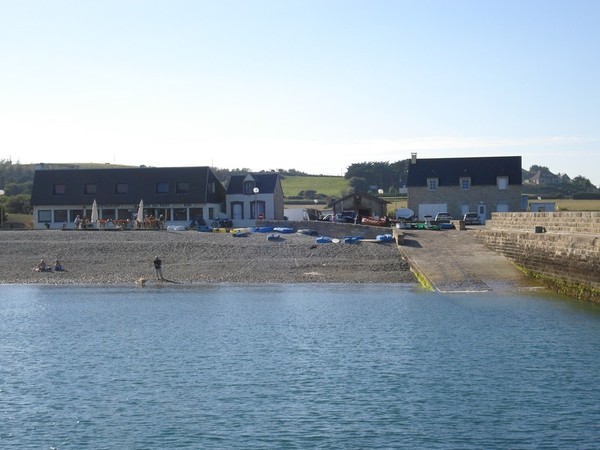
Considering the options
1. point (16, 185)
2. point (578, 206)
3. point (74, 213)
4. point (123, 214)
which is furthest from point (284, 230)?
point (16, 185)

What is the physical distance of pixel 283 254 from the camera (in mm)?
55562

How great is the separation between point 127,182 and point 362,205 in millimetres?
20352

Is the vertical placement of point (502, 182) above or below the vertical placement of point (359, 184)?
below

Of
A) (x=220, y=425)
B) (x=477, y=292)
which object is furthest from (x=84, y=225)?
(x=220, y=425)

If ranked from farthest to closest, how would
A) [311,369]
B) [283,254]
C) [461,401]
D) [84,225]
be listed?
[84,225], [283,254], [311,369], [461,401]

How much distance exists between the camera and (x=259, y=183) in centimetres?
8188

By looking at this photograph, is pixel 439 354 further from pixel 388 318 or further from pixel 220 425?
pixel 220 425

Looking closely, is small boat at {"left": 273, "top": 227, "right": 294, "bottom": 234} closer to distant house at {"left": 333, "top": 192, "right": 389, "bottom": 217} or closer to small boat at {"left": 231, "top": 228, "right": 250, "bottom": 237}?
small boat at {"left": 231, "top": 228, "right": 250, "bottom": 237}

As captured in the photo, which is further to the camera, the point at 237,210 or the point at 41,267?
the point at 237,210

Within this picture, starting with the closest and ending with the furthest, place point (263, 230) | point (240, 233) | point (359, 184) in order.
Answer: point (240, 233)
point (263, 230)
point (359, 184)

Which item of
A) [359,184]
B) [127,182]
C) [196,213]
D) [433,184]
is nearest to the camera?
[196,213]

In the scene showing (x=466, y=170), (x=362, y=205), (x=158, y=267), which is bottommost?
(x=158, y=267)

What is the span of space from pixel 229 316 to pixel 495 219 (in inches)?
991

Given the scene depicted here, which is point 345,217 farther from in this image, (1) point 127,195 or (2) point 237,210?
(1) point 127,195
